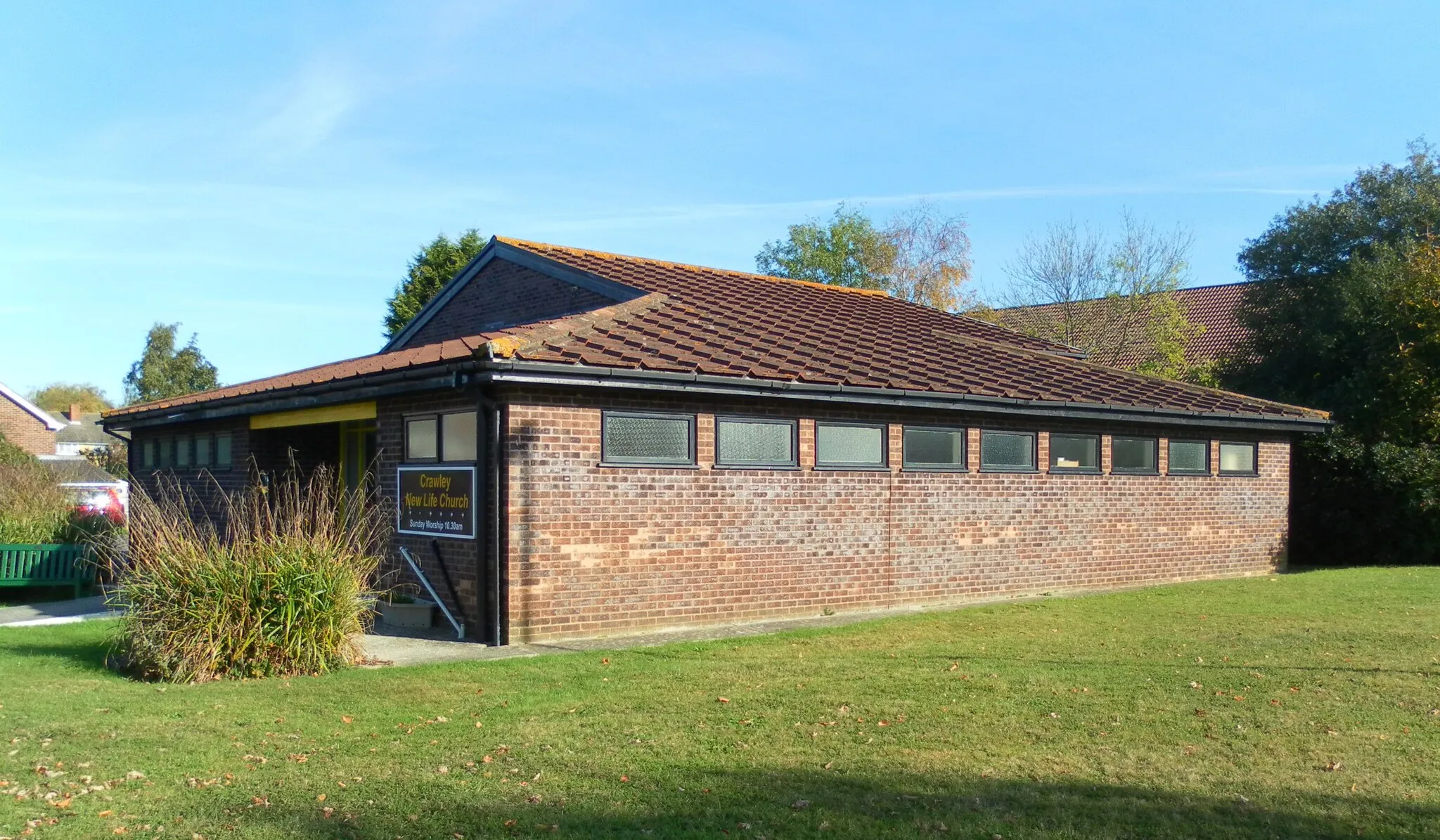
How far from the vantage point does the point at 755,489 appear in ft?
Result: 41.7

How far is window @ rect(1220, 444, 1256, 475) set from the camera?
17734 mm

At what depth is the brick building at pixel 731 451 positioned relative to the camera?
11258 mm

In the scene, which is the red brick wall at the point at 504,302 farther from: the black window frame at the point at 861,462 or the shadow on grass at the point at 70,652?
the shadow on grass at the point at 70,652

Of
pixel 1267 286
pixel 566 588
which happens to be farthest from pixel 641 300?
pixel 1267 286

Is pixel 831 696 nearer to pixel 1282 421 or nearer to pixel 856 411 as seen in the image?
pixel 856 411

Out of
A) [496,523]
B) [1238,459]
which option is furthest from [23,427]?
[1238,459]

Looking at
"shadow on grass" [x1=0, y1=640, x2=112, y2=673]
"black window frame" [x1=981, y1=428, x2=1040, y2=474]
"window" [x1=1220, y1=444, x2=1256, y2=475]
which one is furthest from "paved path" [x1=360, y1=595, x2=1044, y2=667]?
"window" [x1=1220, y1=444, x2=1256, y2=475]

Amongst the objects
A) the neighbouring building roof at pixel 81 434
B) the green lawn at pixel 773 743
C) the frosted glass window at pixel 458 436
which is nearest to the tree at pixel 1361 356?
the green lawn at pixel 773 743

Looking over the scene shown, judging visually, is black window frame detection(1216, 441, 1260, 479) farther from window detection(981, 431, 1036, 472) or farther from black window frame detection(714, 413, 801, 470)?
black window frame detection(714, 413, 801, 470)

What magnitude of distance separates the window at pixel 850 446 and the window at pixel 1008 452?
1.76 m

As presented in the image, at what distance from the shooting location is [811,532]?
13.2m

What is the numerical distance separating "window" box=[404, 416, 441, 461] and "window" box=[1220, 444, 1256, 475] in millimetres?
11610

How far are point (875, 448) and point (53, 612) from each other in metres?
10.2

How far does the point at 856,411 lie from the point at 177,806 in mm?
9027
